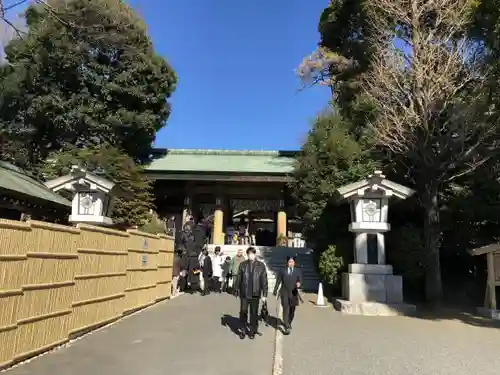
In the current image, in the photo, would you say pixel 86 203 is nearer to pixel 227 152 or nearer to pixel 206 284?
pixel 206 284

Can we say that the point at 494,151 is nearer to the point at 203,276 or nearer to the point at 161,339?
the point at 203,276

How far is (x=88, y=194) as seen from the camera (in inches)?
519

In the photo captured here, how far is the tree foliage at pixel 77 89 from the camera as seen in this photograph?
20656mm

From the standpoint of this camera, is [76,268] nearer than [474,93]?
Yes

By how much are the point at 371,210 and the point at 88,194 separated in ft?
27.1

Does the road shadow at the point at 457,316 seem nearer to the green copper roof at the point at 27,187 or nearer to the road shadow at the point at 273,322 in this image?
the road shadow at the point at 273,322

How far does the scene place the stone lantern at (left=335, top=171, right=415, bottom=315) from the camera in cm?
1251

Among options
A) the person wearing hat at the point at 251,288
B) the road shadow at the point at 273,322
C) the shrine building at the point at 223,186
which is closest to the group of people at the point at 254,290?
the person wearing hat at the point at 251,288

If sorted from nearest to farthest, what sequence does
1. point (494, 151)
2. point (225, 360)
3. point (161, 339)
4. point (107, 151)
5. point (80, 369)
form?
point (80, 369)
point (225, 360)
point (161, 339)
point (494, 151)
point (107, 151)

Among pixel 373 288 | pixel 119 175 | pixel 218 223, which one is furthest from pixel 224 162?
pixel 373 288

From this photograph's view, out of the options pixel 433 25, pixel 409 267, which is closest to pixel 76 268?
pixel 409 267

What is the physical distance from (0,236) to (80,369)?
2138mm

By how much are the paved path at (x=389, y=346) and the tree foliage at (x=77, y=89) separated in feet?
49.5

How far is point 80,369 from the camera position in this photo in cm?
616
